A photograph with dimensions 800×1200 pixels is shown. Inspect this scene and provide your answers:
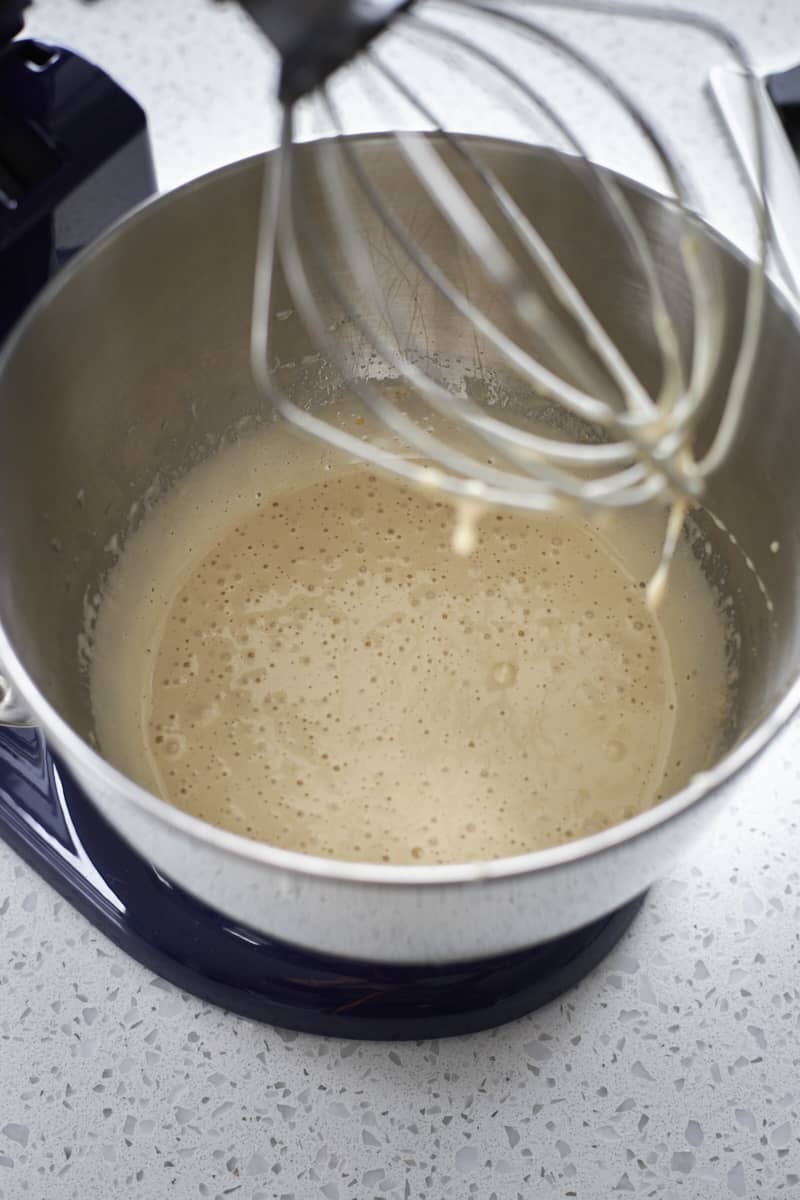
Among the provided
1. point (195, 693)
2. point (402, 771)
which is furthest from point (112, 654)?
point (402, 771)

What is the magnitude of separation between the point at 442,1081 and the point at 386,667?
0.71 ft

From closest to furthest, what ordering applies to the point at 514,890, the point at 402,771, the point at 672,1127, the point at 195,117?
the point at 514,890 → the point at 672,1127 → the point at 402,771 → the point at 195,117

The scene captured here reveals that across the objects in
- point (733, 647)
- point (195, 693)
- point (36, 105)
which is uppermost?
point (36, 105)

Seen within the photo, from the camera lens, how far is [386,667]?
0.66m

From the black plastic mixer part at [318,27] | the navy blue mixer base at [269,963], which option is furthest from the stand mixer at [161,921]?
the black plastic mixer part at [318,27]

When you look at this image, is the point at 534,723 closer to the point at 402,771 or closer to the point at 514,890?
the point at 402,771

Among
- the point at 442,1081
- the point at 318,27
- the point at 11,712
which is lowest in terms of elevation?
the point at 442,1081

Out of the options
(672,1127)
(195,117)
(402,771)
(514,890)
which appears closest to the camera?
(514,890)

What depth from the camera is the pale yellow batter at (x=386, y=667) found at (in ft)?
1.99

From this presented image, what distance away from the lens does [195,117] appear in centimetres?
80

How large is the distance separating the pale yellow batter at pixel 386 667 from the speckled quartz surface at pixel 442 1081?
8cm

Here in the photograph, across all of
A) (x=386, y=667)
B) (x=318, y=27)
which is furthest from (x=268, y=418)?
(x=318, y=27)

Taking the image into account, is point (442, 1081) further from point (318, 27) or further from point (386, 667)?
point (318, 27)

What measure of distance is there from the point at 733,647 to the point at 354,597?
0.21 m
